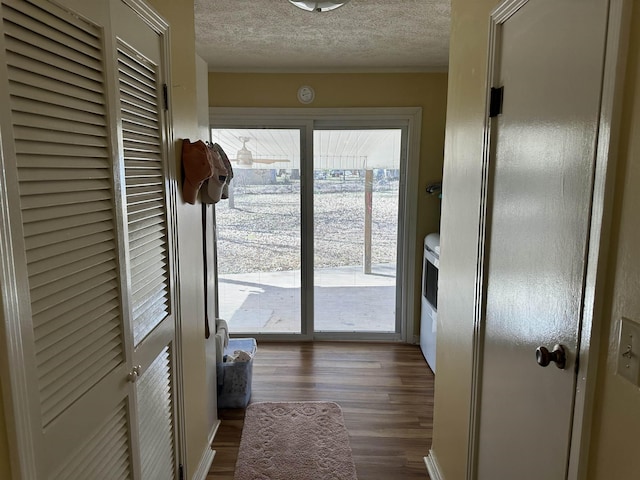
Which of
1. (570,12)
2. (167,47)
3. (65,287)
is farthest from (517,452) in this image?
(167,47)

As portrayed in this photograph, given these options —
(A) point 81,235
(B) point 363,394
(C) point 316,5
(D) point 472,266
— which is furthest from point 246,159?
(A) point 81,235

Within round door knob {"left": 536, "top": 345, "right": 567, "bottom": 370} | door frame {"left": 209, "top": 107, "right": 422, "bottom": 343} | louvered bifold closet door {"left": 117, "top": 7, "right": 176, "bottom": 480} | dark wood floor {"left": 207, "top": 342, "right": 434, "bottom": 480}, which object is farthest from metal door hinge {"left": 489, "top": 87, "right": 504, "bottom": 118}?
door frame {"left": 209, "top": 107, "right": 422, "bottom": 343}

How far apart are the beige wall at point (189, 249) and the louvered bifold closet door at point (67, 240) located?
0.69 m

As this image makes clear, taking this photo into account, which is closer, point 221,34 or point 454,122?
point 454,122

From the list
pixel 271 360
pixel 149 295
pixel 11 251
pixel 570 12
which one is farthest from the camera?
pixel 271 360

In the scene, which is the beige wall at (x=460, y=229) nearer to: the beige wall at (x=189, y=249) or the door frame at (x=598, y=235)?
the door frame at (x=598, y=235)

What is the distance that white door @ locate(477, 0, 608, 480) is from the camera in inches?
41.3

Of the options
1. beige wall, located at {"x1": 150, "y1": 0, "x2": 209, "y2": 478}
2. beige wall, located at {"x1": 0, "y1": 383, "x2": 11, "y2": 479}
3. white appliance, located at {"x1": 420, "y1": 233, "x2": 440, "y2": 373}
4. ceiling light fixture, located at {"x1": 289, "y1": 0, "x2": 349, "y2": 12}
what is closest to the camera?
beige wall, located at {"x1": 0, "y1": 383, "x2": 11, "y2": 479}

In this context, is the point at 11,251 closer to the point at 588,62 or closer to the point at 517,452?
the point at 588,62

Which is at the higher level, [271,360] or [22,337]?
[22,337]

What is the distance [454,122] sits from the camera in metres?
2.05

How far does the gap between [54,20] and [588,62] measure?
3.94 ft

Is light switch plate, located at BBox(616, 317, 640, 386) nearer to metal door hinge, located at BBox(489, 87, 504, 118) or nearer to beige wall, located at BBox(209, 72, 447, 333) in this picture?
metal door hinge, located at BBox(489, 87, 504, 118)

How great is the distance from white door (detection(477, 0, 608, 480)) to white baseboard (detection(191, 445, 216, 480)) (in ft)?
4.46
